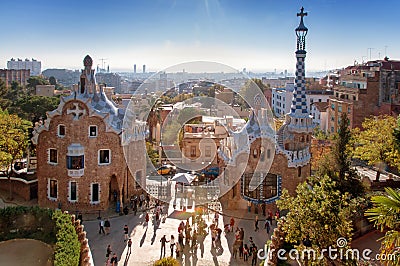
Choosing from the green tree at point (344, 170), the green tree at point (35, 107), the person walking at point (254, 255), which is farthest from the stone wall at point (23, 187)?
the green tree at point (344, 170)

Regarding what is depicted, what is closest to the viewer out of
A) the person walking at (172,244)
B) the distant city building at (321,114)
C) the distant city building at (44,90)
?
the person walking at (172,244)

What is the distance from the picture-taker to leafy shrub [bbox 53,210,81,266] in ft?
47.2

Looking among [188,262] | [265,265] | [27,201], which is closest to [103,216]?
[27,201]

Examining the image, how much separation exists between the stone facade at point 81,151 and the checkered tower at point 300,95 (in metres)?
11.5

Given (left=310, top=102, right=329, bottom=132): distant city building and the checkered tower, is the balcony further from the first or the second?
(left=310, top=102, right=329, bottom=132): distant city building

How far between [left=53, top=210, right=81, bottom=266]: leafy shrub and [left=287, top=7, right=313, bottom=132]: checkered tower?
51.2 ft

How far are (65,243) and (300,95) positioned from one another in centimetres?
1784

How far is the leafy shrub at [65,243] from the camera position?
1438 centimetres

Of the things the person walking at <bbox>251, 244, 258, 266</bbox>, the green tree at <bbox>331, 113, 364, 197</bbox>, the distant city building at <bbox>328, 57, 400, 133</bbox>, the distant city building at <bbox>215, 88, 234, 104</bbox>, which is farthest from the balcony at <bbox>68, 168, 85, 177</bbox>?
the distant city building at <bbox>215, 88, 234, 104</bbox>

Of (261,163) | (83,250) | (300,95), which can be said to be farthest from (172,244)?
(300,95)

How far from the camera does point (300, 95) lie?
26484 mm

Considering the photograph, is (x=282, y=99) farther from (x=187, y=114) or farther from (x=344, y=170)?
(x=344, y=170)

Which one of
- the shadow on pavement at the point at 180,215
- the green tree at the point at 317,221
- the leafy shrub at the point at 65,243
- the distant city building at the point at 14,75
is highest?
the distant city building at the point at 14,75

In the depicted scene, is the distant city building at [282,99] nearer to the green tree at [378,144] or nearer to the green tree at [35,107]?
the green tree at [35,107]
